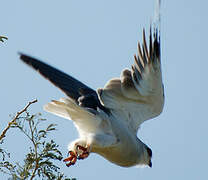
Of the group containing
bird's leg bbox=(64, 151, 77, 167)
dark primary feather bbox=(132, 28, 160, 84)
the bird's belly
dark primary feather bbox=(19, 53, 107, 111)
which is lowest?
bird's leg bbox=(64, 151, 77, 167)

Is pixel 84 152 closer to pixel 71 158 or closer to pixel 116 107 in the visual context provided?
pixel 71 158

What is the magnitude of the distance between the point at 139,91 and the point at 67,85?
82 cm

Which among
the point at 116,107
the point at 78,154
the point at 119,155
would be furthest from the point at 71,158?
the point at 116,107

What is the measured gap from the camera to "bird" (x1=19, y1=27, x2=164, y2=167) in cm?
523

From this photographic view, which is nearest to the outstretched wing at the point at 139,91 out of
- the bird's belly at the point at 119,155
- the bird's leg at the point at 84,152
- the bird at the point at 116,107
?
the bird at the point at 116,107

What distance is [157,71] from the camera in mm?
5402

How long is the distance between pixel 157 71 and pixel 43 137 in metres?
1.70

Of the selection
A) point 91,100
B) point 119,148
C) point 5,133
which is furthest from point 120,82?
point 5,133

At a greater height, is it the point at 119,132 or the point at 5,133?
the point at 119,132

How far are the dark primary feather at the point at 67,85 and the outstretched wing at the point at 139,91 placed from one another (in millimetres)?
132

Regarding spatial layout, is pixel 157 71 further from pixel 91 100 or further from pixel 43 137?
pixel 43 137

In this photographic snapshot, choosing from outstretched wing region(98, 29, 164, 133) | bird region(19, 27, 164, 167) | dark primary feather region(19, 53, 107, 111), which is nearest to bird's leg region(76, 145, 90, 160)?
bird region(19, 27, 164, 167)

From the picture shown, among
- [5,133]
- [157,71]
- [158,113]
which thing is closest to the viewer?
[5,133]

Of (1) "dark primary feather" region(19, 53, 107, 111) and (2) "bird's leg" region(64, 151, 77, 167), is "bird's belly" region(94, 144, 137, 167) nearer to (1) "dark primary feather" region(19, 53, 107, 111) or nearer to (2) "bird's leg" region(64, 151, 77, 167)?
(2) "bird's leg" region(64, 151, 77, 167)
